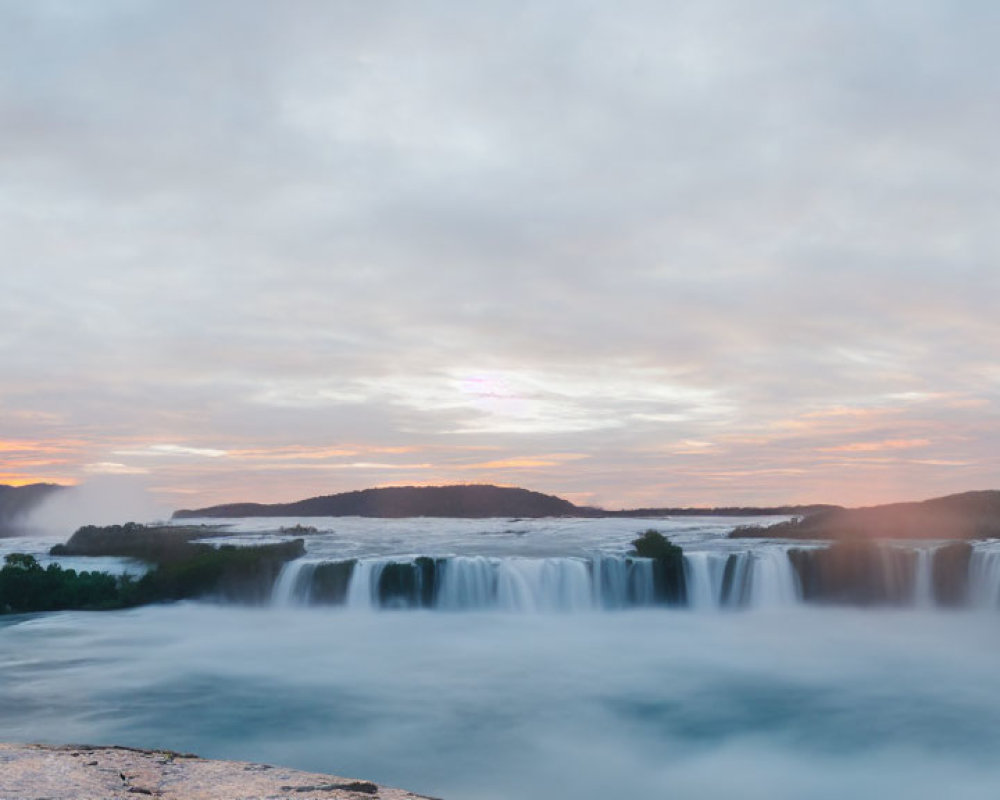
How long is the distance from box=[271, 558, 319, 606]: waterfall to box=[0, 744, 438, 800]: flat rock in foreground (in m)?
21.5

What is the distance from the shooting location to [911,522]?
38.4 meters

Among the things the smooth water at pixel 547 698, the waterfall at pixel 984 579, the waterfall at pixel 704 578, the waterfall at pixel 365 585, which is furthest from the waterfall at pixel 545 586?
the waterfall at pixel 984 579

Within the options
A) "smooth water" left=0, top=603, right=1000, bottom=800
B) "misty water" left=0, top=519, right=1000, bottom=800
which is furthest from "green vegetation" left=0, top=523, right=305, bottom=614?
"smooth water" left=0, top=603, right=1000, bottom=800

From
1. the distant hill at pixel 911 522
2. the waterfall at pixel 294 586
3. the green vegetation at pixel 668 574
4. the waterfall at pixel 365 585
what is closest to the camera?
the waterfall at pixel 365 585

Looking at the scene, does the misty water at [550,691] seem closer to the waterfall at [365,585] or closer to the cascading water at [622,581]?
the cascading water at [622,581]

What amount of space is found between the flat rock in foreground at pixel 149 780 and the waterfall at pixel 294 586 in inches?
847

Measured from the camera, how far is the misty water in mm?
13305

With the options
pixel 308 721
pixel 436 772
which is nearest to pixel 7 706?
pixel 308 721

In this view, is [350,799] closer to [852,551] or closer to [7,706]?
[7,706]

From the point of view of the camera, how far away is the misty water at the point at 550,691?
13.3m

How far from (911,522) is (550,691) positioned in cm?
2684

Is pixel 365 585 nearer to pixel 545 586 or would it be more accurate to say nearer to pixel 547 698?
pixel 545 586

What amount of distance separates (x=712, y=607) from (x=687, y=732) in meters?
12.9

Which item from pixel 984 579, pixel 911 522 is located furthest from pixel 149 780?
pixel 911 522
